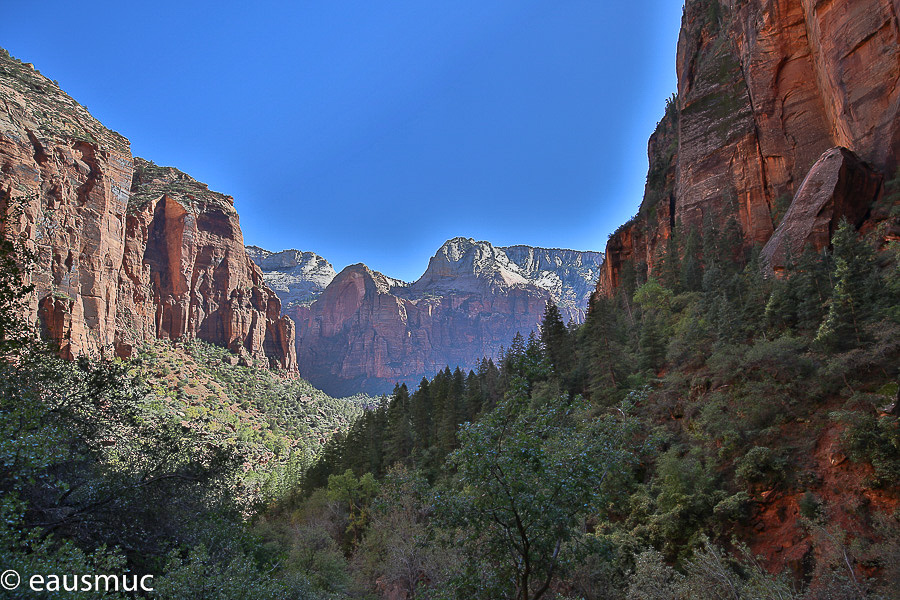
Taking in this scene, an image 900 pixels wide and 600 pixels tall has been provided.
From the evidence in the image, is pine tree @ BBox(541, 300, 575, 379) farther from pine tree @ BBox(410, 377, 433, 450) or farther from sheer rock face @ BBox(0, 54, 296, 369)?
sheer rock face @ BBox(0, 54, 296, 369)

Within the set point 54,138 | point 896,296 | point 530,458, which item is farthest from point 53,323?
point 896,296

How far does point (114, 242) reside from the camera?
69.4 meters

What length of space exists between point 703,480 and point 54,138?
275ft

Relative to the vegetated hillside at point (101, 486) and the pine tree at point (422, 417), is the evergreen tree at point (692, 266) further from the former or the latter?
the vegetated hillside at point (101, 486)

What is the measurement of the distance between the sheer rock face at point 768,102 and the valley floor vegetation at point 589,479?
8083mm

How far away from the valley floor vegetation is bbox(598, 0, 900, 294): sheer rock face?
8.08 metres

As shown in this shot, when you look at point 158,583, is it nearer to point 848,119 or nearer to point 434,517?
point 434,517

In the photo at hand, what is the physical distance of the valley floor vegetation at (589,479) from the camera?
661cm

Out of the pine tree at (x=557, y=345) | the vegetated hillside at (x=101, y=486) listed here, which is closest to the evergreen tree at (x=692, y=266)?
the pine tree at (x=557, y=345)

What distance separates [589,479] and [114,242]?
87.3 metres

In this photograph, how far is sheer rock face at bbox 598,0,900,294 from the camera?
24.6 m

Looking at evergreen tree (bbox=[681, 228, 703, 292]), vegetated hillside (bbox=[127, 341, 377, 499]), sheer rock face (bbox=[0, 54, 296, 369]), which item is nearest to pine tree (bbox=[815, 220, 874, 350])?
evergreen tree (bbox=[681, 228, 703, 292])

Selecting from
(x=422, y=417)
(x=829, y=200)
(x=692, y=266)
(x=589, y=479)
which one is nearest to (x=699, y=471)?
(x=589, y=479)

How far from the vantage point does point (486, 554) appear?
712 cm
